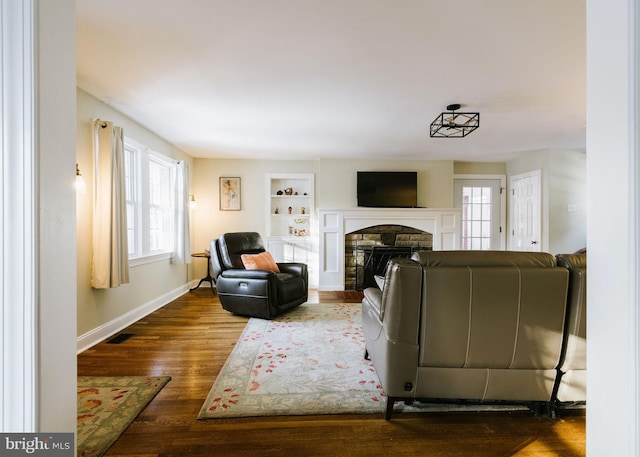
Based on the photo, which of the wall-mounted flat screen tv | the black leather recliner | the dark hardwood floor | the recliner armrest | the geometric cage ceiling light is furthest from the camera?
the wall-mounted flat screen tv

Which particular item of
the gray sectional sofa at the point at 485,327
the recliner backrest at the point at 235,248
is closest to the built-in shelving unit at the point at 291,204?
the recliner backrest at the point at 235,248

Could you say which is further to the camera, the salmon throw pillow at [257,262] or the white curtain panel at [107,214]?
the salmon throw pillow at [257,262]

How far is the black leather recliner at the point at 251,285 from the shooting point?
3668 mm

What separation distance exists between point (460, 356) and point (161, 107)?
140 inches

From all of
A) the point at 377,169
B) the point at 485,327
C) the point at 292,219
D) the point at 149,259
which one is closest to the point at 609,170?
the point at 485,327

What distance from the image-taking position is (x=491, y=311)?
1.70 m

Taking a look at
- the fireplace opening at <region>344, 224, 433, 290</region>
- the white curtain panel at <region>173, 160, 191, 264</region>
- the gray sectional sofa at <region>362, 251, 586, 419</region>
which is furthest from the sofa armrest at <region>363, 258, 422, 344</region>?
the white curtain panel at <region>173, 160, 191, 264</region>

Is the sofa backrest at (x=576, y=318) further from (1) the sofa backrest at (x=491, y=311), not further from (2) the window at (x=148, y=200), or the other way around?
(2) the window at (x=148, y=200)

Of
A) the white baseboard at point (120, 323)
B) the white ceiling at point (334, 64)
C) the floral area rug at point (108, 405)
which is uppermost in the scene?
→ the white ceiling at point (334, 64)

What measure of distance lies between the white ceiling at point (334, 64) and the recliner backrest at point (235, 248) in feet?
4.69

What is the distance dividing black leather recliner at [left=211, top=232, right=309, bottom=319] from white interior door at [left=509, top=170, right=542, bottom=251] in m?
4.05

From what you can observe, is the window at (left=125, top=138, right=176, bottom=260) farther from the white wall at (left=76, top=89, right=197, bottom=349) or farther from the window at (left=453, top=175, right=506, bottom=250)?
the window at (left=453, top=175, right=506, bottom=250)

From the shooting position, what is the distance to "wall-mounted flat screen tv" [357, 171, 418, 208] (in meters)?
5.72

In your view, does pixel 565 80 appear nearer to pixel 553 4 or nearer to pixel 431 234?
pixel 553 4
